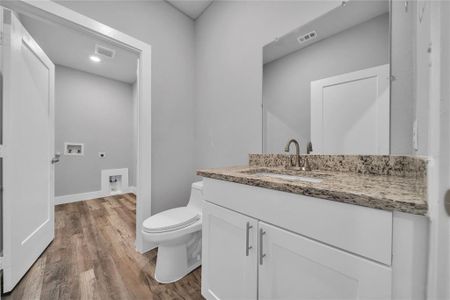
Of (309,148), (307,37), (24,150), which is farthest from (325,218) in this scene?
(24,150)

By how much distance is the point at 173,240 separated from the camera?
1312mm

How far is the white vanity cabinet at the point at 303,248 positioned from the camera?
0.48m

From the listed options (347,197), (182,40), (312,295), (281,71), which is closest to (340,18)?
(281,71)

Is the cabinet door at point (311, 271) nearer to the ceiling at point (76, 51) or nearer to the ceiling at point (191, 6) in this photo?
the ceiling at point (76, 51)

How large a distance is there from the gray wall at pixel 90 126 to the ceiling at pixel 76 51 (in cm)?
26

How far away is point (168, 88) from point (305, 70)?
4.41 ft

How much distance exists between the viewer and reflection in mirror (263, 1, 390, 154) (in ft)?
3.25

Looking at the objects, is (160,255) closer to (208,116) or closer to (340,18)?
(208,116)

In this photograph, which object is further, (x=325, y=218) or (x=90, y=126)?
(x=90, y=126)

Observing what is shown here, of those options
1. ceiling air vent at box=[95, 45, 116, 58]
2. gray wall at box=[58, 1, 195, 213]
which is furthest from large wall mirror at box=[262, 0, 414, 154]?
ceiling air vent at box=[95, 45, 116, 58]

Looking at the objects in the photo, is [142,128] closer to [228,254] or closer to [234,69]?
[234,69]

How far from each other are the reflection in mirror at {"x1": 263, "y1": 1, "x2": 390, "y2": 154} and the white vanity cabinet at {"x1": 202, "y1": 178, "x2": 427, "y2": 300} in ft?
2.14

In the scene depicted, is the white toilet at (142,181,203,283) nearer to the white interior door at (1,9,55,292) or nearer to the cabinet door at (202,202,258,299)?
the cabinet door at (202,202,258,299)

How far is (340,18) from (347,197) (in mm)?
1136
